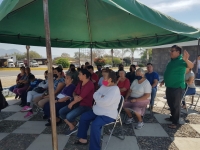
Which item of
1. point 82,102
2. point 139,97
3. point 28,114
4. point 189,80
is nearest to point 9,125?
point 28,114

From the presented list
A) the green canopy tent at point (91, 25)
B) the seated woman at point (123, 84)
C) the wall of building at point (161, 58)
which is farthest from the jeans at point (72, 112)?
the wall of building at point (161, 58)

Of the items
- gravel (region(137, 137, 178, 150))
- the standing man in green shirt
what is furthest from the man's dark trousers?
gravel (region(137, 137, 178, 150))

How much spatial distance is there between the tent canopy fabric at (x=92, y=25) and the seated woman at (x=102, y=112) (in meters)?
1.24

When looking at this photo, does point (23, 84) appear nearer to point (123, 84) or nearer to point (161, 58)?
point (123, 84)

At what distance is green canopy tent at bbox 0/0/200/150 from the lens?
2.80 meters

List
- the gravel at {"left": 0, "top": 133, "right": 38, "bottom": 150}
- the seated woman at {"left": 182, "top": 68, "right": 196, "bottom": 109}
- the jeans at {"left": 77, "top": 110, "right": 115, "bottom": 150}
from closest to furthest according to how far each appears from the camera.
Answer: the jeans at {"left": 77, "top": 110, "right": 115, "bottom": 150}
the gravel at {"left": 0, "top": 133, "right": 38, "bottom": 150}
the seated woman at {"left": 182, "top": 68, "right": 196, "bottom": 109}

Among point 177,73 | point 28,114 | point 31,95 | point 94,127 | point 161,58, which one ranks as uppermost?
point 161,58

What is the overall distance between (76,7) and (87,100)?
2500 millimetres

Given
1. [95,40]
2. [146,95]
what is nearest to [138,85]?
[146,95]

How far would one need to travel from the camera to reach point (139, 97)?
11.2ft

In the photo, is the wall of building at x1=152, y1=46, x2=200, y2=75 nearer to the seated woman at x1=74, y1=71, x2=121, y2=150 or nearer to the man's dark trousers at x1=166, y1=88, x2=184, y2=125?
the man's dark trousers at x1=166, y1=88, x2=184, y2=125

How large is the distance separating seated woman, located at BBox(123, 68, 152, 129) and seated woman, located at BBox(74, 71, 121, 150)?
0.94 m

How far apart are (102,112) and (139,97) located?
1230 millimetres

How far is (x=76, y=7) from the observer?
4.04 metres
